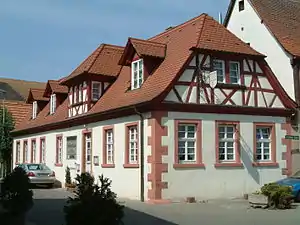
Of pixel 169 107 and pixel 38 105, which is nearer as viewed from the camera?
pixel 169 107

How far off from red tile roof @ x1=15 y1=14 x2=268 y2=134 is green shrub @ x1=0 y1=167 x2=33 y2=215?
315 inches

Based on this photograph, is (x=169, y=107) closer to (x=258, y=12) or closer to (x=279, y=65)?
(x=279, y=65)

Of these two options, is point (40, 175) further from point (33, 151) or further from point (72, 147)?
point (33, 151)

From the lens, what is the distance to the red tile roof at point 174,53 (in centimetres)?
2173

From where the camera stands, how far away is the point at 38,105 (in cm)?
3853

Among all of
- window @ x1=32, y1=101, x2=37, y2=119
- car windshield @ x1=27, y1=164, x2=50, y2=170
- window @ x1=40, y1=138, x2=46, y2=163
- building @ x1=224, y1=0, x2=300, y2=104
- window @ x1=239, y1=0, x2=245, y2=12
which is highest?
window @ x1=239, y1=0, x2=245, y2=12

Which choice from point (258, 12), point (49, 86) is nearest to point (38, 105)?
point (49, 86)

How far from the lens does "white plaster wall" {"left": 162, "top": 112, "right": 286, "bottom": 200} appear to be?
21.0 metres

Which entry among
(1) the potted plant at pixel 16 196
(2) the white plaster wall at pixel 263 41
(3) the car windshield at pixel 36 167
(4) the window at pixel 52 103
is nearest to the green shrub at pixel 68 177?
(3) the car windshield at pixel 36 167

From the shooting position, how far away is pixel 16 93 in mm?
69375

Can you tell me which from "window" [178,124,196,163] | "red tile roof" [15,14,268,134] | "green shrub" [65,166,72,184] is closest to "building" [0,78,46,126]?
"green shrub" [65,166,72,184]

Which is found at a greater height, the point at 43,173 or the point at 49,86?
the point at 49,86

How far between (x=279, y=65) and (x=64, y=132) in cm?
1244

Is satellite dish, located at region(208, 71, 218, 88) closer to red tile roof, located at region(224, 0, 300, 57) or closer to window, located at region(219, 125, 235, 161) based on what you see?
window, located at region(219, 125, 235, 161)
